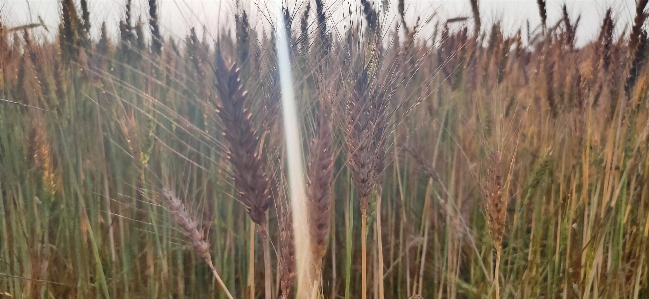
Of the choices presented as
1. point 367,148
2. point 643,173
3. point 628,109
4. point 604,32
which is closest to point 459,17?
point 604,32

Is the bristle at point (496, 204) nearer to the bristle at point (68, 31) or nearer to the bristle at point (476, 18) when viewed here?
the bristle at point (476, 18)

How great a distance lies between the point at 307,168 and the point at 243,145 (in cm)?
16

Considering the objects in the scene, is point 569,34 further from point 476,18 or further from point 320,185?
point 320,185

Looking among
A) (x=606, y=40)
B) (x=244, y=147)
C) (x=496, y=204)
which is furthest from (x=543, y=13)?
(x=244, y=147)

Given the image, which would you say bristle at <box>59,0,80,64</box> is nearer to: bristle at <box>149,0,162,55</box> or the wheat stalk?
bristle at <box>149,0,162,55</box>

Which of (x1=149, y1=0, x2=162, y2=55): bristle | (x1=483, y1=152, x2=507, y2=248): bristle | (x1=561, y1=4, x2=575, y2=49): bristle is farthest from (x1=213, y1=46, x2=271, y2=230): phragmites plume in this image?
(x1=561, y1=4, x2=575, y2=49): bristle

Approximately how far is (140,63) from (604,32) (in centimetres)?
199

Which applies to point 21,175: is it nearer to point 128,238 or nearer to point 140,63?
point 128,238

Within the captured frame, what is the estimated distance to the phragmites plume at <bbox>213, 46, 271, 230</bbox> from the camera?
759 mm

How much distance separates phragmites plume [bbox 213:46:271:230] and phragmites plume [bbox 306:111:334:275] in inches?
3.2

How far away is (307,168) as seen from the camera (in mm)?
880

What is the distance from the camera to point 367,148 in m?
0.90

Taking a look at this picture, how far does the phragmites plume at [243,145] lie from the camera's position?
76cm

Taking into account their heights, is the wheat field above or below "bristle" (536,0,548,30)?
below
